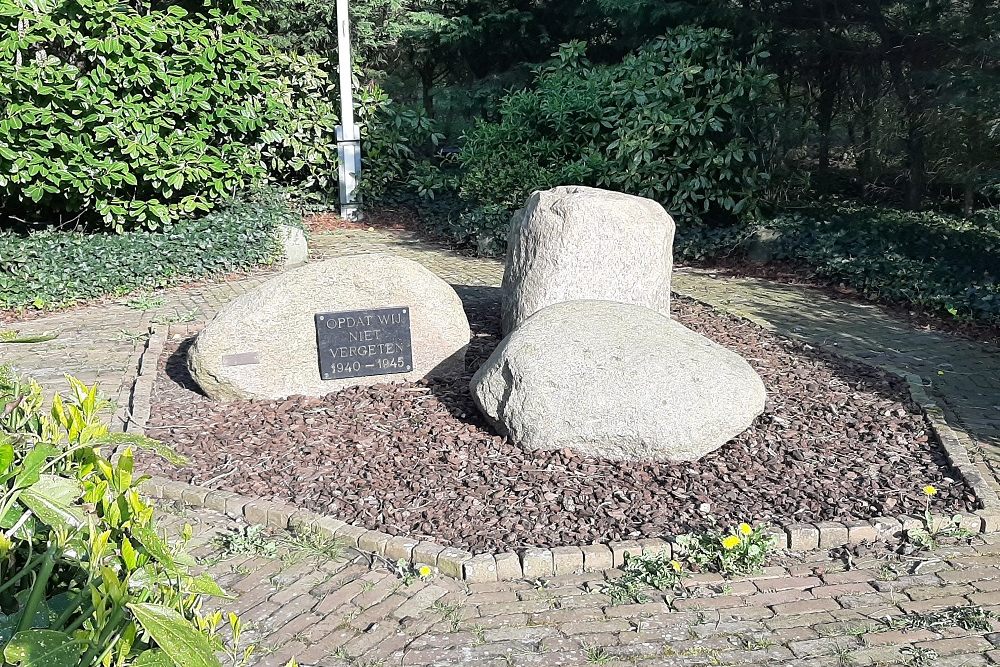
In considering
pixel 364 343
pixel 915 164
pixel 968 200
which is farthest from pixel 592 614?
pixel 915 164

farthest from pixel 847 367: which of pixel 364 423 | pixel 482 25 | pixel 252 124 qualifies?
pixel 482 25

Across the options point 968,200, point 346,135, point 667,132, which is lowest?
point 968,200

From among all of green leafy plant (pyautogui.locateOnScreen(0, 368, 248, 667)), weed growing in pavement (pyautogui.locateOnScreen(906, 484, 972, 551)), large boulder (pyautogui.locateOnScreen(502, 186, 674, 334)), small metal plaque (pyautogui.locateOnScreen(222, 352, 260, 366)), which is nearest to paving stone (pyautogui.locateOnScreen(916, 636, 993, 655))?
weed growing in pavement (pyautogui.locateOnScreen(906, 484, 972, 551))

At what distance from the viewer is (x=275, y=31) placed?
45.8ft

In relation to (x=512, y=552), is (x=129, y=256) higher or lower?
higher

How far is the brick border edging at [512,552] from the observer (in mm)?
4055

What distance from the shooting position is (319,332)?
5965mm

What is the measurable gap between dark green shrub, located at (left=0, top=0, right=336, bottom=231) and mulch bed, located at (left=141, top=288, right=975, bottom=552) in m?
4.03

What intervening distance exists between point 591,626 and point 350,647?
941 mm

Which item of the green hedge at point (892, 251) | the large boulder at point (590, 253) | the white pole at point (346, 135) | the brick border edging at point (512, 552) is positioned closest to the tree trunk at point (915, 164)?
the green hedge at point (892, 251)

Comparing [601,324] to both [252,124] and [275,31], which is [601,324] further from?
[275,31]

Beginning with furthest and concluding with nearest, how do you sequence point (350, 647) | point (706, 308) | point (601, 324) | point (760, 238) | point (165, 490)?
point (760, 238) < point (706, 308) < point (601, 324) < point (165, 490) < point (350, 647)

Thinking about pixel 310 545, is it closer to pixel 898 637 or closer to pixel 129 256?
pixel 898 637

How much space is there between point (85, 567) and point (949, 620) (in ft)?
11.0
